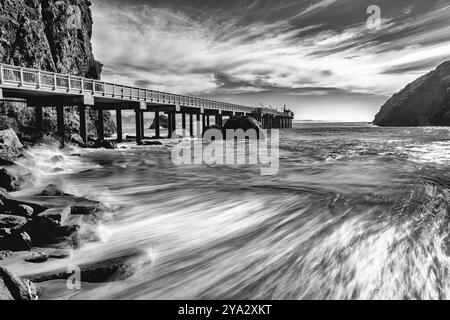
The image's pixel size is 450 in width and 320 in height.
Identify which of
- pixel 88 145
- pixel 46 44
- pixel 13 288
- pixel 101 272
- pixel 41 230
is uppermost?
pixel 46 44

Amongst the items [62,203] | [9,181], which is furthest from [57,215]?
[9,181]

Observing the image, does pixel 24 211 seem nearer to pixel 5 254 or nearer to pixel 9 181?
pixel 5 254

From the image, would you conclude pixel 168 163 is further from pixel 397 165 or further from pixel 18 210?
pixel 397 165

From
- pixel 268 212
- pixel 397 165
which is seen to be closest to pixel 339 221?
pixel 268 212

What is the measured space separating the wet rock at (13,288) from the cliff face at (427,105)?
153098mm

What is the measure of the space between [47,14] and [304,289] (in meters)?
52.8

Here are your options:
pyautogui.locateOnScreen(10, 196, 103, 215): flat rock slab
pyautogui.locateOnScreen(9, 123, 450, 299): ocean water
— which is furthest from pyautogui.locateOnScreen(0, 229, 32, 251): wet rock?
pyautogui.locateOnScreen(10, 196, 103, 215): flat rock slab

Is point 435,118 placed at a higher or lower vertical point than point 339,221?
higher

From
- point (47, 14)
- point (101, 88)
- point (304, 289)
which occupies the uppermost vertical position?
point (47, 14)

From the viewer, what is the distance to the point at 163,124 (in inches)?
5330

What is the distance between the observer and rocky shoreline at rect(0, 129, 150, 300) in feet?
14.4

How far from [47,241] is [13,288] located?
1886 millimetres

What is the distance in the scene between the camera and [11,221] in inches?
229

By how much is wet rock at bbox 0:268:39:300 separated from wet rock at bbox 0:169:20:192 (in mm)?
6323
